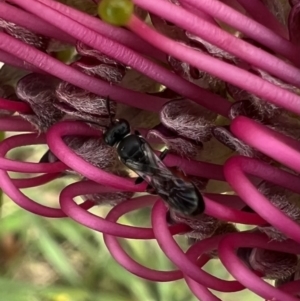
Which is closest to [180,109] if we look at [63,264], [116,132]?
[116,132]

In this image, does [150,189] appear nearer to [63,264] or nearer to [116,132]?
[116,132]

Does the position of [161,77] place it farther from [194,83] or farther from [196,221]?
[196,221]

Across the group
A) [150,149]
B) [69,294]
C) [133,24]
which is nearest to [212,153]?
[150,149]

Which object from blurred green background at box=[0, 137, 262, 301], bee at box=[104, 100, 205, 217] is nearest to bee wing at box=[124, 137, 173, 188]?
bee at box=[104, 100, 205, 217]

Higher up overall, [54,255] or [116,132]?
[116,132]

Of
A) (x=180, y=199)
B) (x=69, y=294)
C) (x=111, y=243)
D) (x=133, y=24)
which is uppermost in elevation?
(x=133, y=24)

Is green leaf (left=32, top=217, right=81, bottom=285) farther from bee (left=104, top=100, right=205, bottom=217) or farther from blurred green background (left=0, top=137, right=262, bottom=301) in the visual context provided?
bee (left=104, top=100, right=205, bottom=217)
